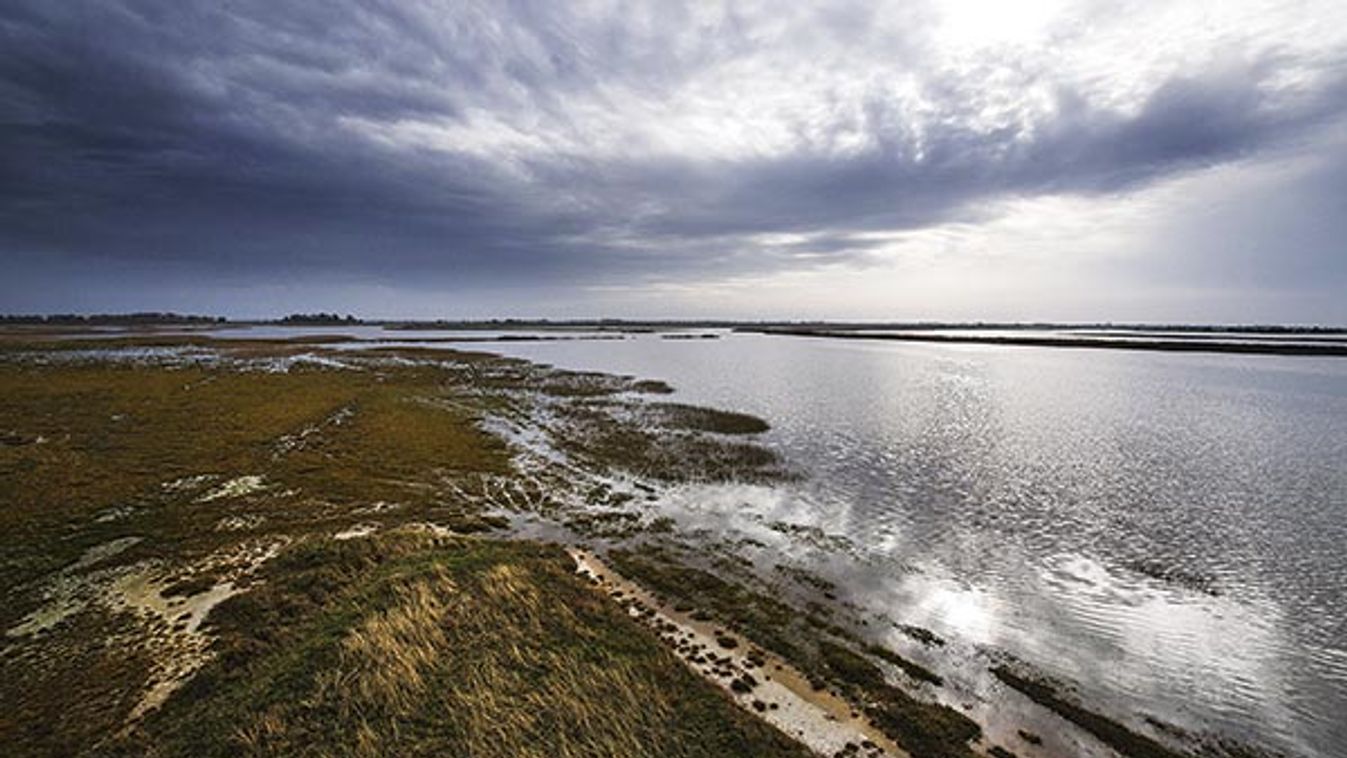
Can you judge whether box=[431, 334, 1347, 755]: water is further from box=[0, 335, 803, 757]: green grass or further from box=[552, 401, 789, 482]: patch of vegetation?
box=[0, 335, 803, 757]: green grass

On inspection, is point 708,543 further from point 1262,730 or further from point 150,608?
point 150,608

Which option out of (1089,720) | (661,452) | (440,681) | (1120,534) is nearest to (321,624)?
(440,681)

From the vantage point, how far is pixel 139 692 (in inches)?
424

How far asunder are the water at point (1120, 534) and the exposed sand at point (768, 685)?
5069mm

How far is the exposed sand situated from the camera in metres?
10.3

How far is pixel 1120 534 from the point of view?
21.3 m

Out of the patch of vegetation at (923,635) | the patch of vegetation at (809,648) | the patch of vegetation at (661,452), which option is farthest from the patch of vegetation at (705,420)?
the patch of vegetation at (923,635)

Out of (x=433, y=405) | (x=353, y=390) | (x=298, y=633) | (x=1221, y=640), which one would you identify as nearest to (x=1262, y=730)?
(x=1221, y=640)

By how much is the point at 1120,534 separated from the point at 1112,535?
1.37 ft

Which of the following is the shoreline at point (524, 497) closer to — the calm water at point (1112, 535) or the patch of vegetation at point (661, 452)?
the patch of vegetation at point (661, 452)

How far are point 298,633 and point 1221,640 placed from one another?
23483mm

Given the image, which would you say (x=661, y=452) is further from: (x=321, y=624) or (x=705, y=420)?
(x=321, y=624)

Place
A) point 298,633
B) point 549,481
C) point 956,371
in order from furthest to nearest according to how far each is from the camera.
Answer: point 956,371 < point 549,481 < point 298,633

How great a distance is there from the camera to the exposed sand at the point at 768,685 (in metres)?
10.3
